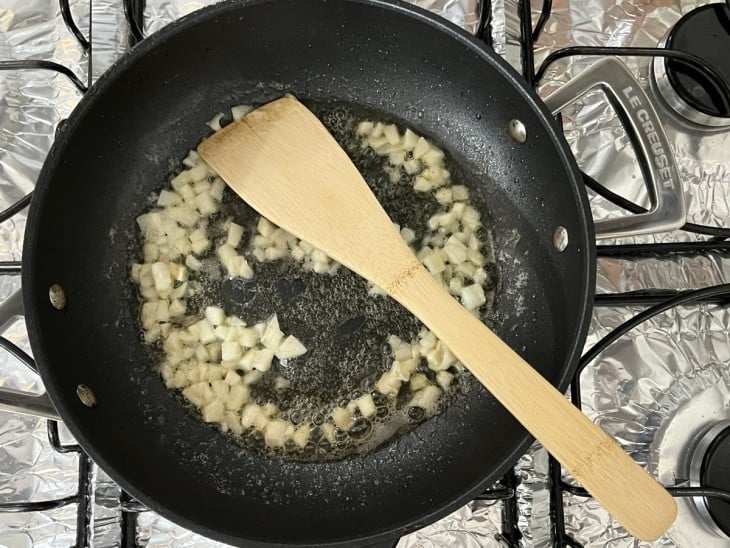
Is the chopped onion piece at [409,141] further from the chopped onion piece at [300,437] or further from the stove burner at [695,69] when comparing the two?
the chopped onion piece at [300,437]

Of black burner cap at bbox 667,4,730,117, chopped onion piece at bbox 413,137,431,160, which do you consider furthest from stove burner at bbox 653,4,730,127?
chopped onion piece at bbox 413,137,431,160

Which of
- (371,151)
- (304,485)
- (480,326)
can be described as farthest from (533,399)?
(371,151)

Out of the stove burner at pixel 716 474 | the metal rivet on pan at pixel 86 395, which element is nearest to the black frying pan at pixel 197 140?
the metal rivet on pan at pixel 86 395

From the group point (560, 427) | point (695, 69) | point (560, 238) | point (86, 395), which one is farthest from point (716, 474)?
point (86, 395)

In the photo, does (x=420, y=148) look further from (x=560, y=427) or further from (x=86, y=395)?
(x=86, y=395)

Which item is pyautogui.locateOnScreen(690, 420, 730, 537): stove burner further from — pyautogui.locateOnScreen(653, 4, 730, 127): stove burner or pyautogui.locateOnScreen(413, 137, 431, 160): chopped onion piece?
pyautogui.locateOnScreen(413, 137, 431, 160): chopped onion piece

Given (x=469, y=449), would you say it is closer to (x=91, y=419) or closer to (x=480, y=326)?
(x=480, y=326)
